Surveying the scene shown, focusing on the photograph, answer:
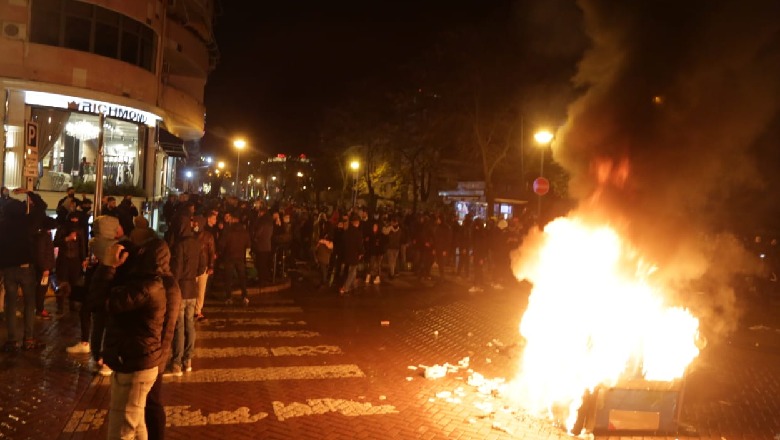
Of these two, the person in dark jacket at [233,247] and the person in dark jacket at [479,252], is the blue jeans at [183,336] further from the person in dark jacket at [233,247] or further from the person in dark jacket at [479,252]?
the person in dark jacket at [479,252]

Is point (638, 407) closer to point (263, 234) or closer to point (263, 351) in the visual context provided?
point (263, 351)

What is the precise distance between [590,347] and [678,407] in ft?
3.27

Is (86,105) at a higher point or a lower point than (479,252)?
higher

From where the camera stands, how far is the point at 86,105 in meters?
19.9

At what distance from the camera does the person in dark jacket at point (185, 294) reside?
23.2 feet

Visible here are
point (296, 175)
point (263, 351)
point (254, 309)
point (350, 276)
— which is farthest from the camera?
point (296, 175)

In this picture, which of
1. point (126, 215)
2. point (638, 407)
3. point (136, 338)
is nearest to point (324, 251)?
point (126, 215)

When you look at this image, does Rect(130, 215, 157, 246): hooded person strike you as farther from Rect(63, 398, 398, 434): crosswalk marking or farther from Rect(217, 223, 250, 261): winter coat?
Rect(217, 223, 250, 261): winter coat

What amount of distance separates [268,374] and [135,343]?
3419mm

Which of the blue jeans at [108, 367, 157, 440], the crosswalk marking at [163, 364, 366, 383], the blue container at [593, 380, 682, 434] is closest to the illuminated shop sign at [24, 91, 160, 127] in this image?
the crosswalk marking at [163, 364, 366, 383]

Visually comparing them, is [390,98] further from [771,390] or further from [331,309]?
[771,390]

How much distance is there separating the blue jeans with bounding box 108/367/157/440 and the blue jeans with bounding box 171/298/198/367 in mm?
2871

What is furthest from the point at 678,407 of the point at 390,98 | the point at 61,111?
the point at 390,98

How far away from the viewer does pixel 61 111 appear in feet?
63.9
